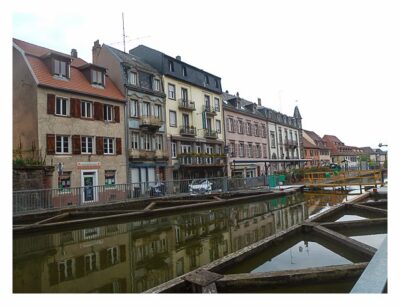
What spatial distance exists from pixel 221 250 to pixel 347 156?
8850 cm

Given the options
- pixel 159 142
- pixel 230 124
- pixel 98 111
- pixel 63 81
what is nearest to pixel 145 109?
pixel 159 142

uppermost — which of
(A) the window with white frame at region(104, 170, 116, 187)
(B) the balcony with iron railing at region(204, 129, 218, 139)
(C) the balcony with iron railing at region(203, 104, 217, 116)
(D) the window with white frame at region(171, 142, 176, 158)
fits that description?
(C) the balcony with iron railing at region(203, 104, 217, 116)

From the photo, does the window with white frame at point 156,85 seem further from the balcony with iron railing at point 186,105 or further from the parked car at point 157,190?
the parked car at point 157,190

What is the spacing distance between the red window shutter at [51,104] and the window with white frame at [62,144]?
1.75m

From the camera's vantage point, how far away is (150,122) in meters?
28.6

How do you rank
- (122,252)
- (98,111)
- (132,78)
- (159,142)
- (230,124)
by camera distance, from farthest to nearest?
(230,124) → (159,142) → (132,78) → (98,111) → (122,252)

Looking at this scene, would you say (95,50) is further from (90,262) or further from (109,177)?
(90,262)

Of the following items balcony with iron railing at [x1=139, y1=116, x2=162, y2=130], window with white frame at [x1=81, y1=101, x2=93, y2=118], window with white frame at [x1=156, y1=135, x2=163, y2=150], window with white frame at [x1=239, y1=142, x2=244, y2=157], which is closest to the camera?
window with white frame at [x1=81, y1=101, x2=93, y2=118]

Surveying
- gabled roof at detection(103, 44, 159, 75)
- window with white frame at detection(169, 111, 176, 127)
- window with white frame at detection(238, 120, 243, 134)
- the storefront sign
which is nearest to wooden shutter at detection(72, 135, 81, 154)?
the storefront sign

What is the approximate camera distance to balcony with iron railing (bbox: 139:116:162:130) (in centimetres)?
2839

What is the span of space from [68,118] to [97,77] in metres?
5.15

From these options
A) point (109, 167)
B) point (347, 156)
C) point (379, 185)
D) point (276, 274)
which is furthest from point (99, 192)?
point (347, 156)

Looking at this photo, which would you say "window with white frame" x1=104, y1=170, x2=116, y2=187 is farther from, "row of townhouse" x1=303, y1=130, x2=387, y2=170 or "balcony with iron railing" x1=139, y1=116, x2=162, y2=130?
"row of townhouse" x1=303, y1=130, x2=387, y2=170
